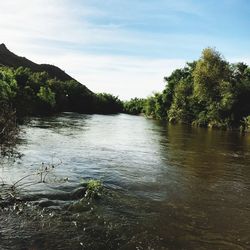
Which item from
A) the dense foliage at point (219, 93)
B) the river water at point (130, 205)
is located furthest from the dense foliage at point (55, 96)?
the river water at point (130, 205)

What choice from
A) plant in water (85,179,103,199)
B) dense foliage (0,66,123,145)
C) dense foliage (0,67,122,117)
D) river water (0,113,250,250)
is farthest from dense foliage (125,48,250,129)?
plant in water (85,179,103,199)

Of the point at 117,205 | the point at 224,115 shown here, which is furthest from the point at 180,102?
the point at 117,205

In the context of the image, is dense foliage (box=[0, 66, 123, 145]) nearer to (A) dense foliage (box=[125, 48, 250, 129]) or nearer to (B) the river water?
(A) dense foliage (box=[125, 48, 250, 129])

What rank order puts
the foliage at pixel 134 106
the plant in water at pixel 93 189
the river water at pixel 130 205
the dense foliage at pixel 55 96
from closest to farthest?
the river water at pixel 130 205 < the plant in water at pixel 93 189 < the dense foliage at pixel 55 96 < the foliage at pixel 134 106

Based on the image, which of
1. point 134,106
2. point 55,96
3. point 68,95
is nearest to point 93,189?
point 55,96

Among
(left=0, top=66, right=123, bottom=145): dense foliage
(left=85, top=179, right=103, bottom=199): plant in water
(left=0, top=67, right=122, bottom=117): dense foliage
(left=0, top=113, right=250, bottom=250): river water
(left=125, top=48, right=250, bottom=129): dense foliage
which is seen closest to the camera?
(left=0, top=113, right=250, bottom=250): river water

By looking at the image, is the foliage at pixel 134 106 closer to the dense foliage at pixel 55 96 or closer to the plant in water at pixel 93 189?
the dense foliage at pixel 55 96

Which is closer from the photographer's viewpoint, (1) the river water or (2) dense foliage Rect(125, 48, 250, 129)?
(1) the river water

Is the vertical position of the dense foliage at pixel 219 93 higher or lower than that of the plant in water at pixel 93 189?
higher

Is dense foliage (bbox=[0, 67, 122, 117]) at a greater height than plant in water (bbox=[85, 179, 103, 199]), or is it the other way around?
dense foliage (bbox=[0, 67, 122, 117])

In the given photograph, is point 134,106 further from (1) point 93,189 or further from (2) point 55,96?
(1) point 93,189

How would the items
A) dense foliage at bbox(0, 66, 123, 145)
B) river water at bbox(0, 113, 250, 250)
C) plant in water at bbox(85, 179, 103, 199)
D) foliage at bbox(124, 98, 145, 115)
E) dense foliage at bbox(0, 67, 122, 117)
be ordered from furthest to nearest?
foliage at bbox(124, 98, 145, 115) → dense foliage at bbox(0, 67, 122, 117) → dense foliage at bbox(0, 66, 123, 145) → plant in water at bbox(85, 179, 103, 199) → river water at bbox(0, 113, 250, 250)

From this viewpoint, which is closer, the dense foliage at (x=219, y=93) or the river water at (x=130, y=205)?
the river water at (x=130, y=205)

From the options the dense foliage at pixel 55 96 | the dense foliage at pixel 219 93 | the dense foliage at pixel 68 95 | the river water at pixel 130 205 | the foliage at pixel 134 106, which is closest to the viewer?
the river water at pixel 130 205
